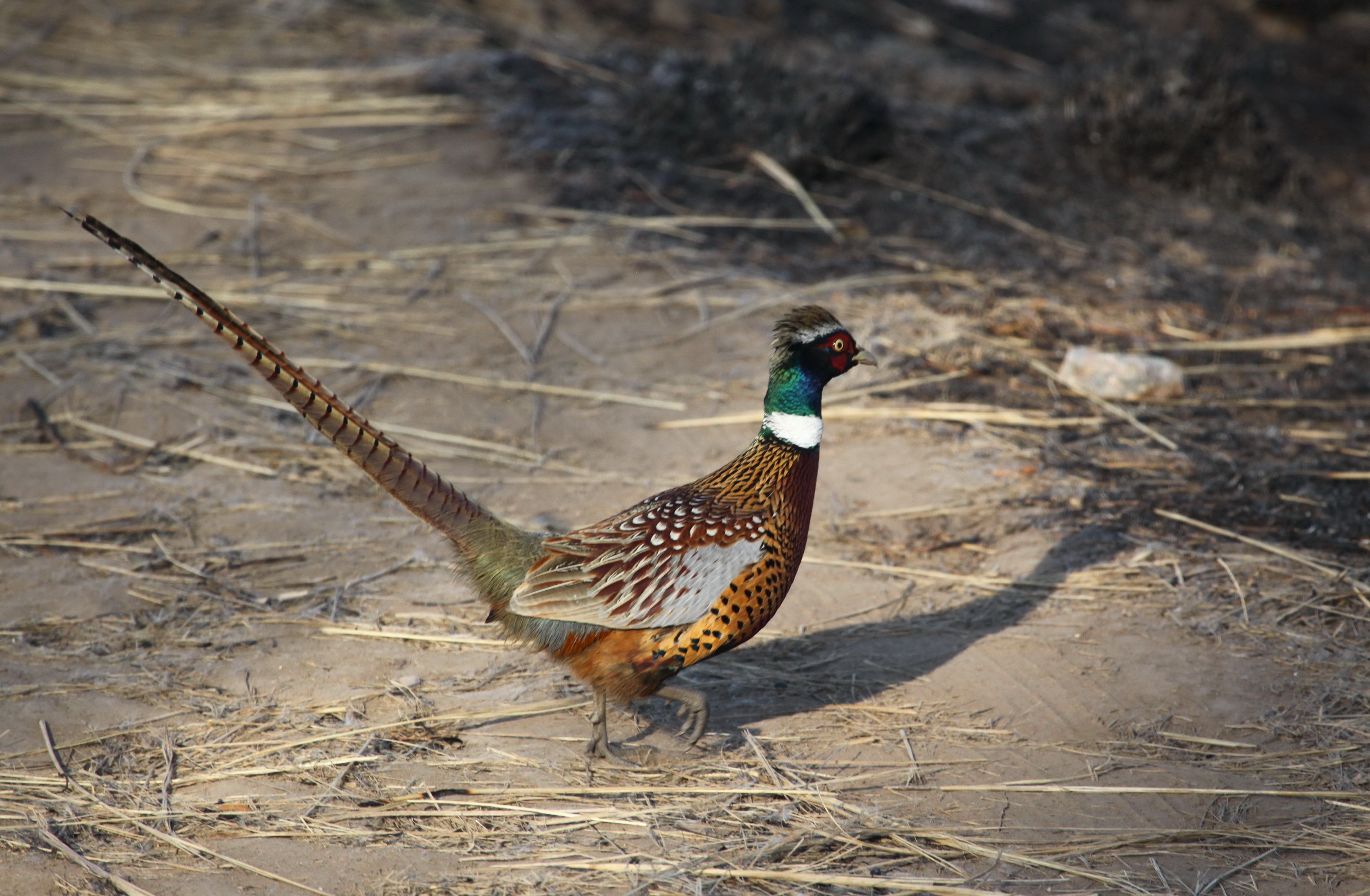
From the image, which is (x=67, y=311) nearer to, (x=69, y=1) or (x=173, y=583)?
(x=173, y=583)

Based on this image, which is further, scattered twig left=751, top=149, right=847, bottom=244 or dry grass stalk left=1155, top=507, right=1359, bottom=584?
scattered twig left=751, top=149, right=847, bottom=244

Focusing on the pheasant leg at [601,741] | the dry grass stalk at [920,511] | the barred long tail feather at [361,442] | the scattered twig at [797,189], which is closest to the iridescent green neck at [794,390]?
the barred long tail feather at [361,442]

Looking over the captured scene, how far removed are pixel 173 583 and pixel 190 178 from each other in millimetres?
4324

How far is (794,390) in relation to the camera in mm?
3734

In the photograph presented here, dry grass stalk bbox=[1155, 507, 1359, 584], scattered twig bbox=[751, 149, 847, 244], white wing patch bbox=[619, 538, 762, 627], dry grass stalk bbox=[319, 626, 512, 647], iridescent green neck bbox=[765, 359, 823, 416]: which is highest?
scattered twig bbox=[751, 149, 847, 244]

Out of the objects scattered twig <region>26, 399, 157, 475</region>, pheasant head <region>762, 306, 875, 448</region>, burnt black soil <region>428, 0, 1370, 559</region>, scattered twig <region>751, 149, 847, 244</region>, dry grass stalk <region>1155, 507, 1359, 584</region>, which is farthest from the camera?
scattered twig <region>751, 149, 847, 244</region>

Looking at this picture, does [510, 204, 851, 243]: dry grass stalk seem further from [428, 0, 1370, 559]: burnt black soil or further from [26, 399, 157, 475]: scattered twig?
[26, 399, 157, 475]: scattered twig

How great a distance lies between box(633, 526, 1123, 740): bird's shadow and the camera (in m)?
3.88

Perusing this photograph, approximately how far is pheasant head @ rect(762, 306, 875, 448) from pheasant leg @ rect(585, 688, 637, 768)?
40.2 inches

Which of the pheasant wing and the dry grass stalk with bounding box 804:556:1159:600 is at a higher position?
the pheasant wing

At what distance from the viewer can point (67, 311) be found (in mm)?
6270

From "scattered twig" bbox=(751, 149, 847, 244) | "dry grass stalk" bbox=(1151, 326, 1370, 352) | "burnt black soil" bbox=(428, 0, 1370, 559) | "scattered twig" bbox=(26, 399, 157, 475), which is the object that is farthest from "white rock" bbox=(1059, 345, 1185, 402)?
"scattered twig" bbox=(26, 399, 157, 475)

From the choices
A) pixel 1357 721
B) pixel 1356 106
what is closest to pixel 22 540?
pixel 1357 721

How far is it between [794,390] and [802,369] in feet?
0.24
